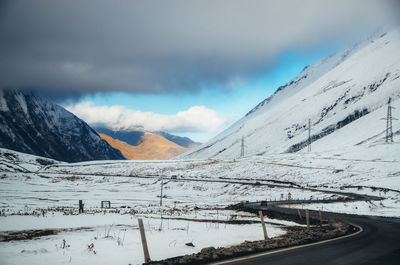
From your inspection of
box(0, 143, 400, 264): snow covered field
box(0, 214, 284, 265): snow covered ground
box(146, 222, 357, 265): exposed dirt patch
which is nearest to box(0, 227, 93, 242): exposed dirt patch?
box(0, 143, 400, 264): snow covered field

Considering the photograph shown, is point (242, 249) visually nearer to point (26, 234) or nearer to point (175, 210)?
point (26, 234)

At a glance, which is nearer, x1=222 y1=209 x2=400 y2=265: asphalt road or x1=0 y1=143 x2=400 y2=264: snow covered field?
x1=222 y1=209 x2=400 y2=265: asphalt road

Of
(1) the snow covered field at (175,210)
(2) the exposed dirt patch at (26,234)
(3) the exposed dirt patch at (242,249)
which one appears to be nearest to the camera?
(3) the exposed dirt patch at (242,249)

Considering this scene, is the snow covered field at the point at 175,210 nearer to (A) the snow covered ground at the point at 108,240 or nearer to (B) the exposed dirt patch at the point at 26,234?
(A) the snow covered ground at the point at 108,240

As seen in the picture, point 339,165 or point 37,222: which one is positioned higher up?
point 339,165

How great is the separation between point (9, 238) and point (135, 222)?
7510 millimetres

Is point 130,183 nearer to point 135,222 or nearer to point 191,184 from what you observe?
point 191,184

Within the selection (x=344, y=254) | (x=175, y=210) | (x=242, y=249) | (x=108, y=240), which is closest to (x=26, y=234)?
(x=108, y=240)

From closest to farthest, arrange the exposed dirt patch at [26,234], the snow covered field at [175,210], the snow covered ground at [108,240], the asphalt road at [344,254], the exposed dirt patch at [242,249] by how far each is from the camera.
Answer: the exposed dirt patch at [242,249], the asphalt road at [344,254], the snow covered ground at [108,240], the snow covered field at [175,210], the exposed dirt patch at [26,234]

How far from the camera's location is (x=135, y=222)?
1889 centimetres

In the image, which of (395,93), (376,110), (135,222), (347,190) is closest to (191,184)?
(347,190)

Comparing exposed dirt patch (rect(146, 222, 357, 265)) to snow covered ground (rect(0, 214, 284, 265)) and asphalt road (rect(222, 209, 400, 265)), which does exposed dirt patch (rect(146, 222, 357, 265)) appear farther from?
snow covered ground (rect(0, 214, 284, 265))

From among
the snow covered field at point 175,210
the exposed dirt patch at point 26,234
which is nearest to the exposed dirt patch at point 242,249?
the snow covered field at point 175,210

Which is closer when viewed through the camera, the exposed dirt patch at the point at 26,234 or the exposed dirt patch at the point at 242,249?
the exposed dirt patch at the point at 242,249
